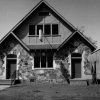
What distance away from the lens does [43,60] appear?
843 inches

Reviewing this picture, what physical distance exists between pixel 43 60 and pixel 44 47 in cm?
135

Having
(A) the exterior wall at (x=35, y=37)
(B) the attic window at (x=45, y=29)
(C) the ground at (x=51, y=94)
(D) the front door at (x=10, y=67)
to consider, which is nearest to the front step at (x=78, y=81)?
(C) the ground at (x=51, y=94)

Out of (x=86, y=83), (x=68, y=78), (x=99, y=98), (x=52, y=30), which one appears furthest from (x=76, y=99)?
(x=52, y=30)

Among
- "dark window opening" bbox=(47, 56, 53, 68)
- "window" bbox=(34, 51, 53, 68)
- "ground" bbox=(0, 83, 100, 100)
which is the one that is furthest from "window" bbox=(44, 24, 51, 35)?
"ground" bbox=(0, 83, 100, 100)

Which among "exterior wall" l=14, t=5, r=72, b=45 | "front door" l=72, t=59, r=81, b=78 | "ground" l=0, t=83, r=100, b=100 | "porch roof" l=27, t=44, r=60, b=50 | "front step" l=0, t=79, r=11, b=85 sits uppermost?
"exterior wall" l=14, t=5, r=72, b=45

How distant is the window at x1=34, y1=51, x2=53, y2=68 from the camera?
2130 centimetres

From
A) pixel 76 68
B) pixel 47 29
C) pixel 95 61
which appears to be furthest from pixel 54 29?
pixel 95 61

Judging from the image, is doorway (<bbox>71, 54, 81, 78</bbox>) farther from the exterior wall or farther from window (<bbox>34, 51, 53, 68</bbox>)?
the exterior wall

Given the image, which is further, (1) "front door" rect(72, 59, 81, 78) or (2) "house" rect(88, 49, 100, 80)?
(1) "front door" rect(72, 59, 81, 78)

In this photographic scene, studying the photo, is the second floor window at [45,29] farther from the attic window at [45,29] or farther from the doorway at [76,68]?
the doorway at [76,68]

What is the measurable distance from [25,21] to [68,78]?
7.06 metres

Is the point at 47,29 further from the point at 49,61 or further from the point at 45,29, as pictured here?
the point at 49,61

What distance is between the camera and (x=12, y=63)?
2205cm

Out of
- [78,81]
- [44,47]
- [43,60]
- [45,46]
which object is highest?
[45,46]
